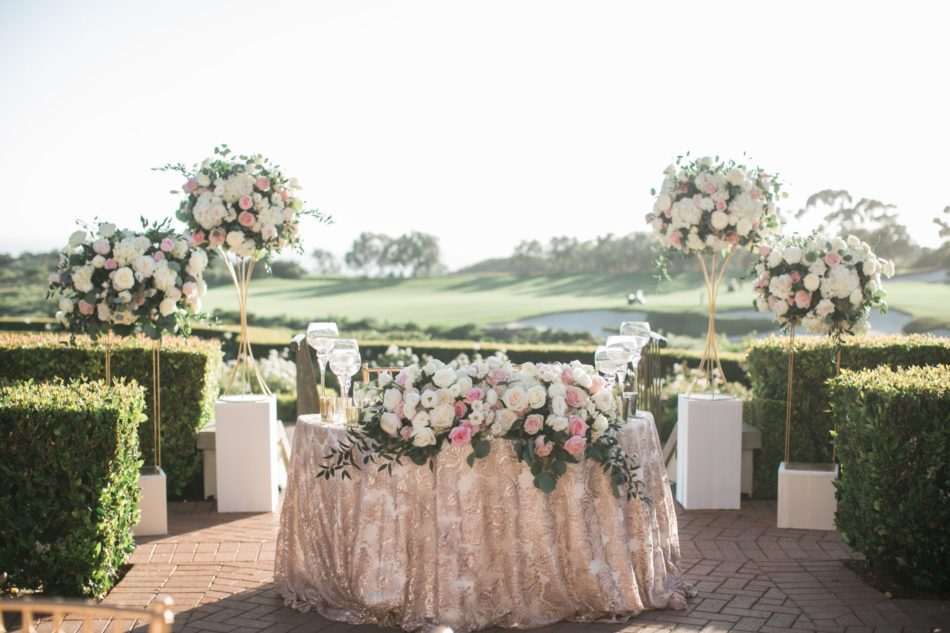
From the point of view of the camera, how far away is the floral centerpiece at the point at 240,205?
581 cm

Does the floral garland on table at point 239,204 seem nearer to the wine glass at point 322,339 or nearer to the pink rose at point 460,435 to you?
the wine glass at point 322,339

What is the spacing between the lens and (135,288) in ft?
17.2

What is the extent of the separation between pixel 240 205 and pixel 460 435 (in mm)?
3115

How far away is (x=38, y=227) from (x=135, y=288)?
14.4 m

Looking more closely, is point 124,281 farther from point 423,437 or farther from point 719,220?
point 719,220

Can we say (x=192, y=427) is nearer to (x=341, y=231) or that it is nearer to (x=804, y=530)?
(x=804, y=530)

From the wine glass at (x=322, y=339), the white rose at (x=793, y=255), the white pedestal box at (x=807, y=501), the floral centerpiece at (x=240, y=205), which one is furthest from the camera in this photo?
the floral centerpiece at (x=240, y=205)

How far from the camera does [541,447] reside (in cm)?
352

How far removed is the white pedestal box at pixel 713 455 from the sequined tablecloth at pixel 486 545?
225 centimetres

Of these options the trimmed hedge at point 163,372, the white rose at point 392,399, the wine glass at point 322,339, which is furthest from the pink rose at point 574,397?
the trimmed hedge at point 163,372

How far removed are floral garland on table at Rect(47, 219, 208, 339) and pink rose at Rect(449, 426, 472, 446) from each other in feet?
8.74

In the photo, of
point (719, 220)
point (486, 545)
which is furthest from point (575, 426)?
point (719, 220)

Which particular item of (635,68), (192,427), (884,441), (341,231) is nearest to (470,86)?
(635,68)

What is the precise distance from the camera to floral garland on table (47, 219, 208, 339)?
5.20 metres
